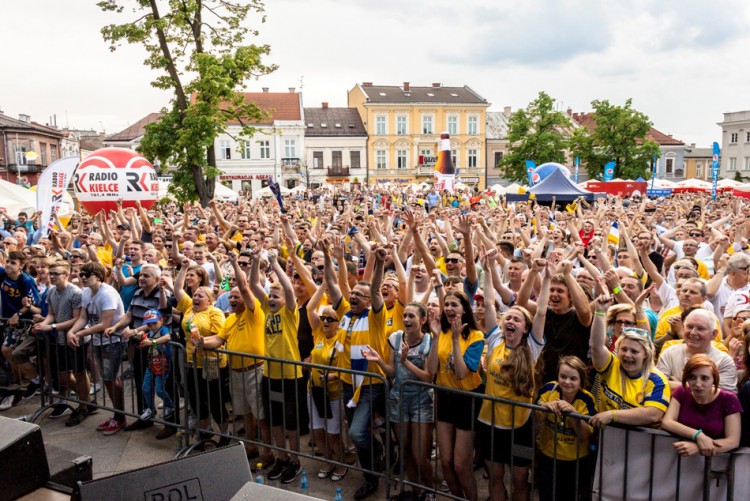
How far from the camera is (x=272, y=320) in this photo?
16.5 ft

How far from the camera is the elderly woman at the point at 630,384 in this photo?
3334mm

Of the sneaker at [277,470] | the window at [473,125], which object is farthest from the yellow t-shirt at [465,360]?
the window at [473,125]

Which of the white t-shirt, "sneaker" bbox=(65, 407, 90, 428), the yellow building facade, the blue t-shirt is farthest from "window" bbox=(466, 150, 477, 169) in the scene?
"sneaker" bbox=(65, 407, 90, 428)

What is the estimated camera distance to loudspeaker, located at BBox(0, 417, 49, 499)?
2543 millimetres

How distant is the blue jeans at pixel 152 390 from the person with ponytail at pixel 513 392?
318 centimetres

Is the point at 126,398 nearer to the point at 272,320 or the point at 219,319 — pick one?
the point at 219,319

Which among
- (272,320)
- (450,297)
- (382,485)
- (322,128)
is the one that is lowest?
(382,485)

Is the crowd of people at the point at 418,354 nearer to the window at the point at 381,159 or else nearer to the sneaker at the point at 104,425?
the sneaker at the point at 104,425

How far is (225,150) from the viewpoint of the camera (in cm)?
5603

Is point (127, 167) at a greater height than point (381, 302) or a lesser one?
greater

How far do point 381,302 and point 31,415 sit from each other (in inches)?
163

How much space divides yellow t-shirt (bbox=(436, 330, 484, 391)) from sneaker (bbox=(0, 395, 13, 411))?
5.27 m

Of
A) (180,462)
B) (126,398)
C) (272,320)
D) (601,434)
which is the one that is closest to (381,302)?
(272,320)

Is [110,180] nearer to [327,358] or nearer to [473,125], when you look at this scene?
[327,358]
